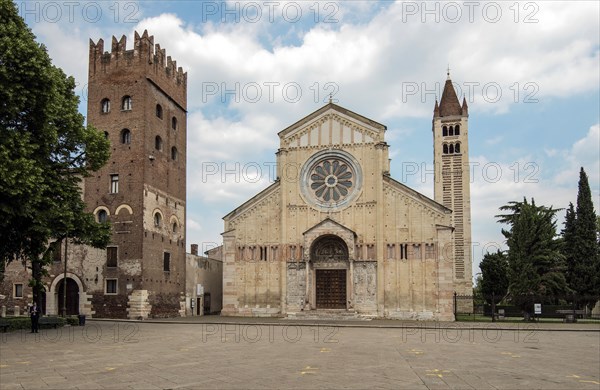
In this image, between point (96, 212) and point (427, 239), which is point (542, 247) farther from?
point (96, 212)

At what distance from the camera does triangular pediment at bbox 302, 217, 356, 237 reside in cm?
4106

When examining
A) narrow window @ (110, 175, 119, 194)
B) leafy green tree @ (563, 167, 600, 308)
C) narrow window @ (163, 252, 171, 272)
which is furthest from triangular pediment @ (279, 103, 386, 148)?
leafy green tree @ (563, 167, 600, 308)

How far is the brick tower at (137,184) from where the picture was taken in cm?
3991

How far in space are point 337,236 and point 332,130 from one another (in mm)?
8733

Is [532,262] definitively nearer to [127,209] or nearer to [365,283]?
[365,283]

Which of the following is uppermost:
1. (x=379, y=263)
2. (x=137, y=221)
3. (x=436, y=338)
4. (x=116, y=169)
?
(x=116, y=169)

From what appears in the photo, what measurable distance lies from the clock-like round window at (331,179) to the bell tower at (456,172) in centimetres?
2073

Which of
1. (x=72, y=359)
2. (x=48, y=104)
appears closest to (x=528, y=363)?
(x=72, y=359)

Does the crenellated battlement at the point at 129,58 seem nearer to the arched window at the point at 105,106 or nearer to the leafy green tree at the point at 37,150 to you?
the arched window at the point at 105,106

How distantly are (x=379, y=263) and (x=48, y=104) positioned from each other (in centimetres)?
2527

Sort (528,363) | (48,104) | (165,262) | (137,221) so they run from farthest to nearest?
(165,262)
(137,221)
(48,104)
(528,363)

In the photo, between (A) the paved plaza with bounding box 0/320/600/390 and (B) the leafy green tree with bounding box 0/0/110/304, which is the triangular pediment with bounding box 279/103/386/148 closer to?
(B) the leafy green tree with bounding box 0/0/110/304

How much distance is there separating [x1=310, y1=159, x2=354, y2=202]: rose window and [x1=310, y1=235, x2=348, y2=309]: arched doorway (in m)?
3.47

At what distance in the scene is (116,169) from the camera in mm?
41469
